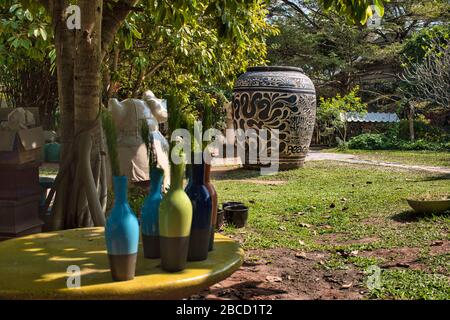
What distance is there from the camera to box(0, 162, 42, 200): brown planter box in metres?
4.08

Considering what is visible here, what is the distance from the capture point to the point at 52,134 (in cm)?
1206

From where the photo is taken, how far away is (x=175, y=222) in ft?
6.54

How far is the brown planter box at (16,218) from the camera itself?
4.13m

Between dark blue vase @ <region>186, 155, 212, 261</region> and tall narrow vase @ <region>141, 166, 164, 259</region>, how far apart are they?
14 centimetres

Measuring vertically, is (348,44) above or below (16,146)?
above

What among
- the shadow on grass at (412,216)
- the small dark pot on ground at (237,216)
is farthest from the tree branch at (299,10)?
the small dark pot on ground at (237,216)

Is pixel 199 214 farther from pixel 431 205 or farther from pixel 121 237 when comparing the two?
pixel 431 205

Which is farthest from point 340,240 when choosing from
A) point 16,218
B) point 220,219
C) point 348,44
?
point 348,44

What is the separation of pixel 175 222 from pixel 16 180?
2607 mm

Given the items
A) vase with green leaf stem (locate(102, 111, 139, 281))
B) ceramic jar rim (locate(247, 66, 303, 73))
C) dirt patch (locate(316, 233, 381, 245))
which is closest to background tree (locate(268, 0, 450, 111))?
ceramic jar rim (locate(247, 66, 303, 73))

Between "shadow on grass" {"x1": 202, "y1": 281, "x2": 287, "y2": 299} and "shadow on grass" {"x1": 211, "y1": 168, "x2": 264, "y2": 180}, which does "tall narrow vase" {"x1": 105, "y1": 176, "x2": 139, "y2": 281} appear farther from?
"shadow on grass" {"x1": 211, "y1": 168, "x2": 264, "y2": 180}

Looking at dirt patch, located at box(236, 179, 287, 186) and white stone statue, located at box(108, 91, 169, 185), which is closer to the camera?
white stone statue, located at box(108, 91, 169, 185)

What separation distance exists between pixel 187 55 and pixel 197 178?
591 centimetres

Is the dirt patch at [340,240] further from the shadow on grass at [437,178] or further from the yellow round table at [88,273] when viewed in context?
the shadow on grass at [437,178]
